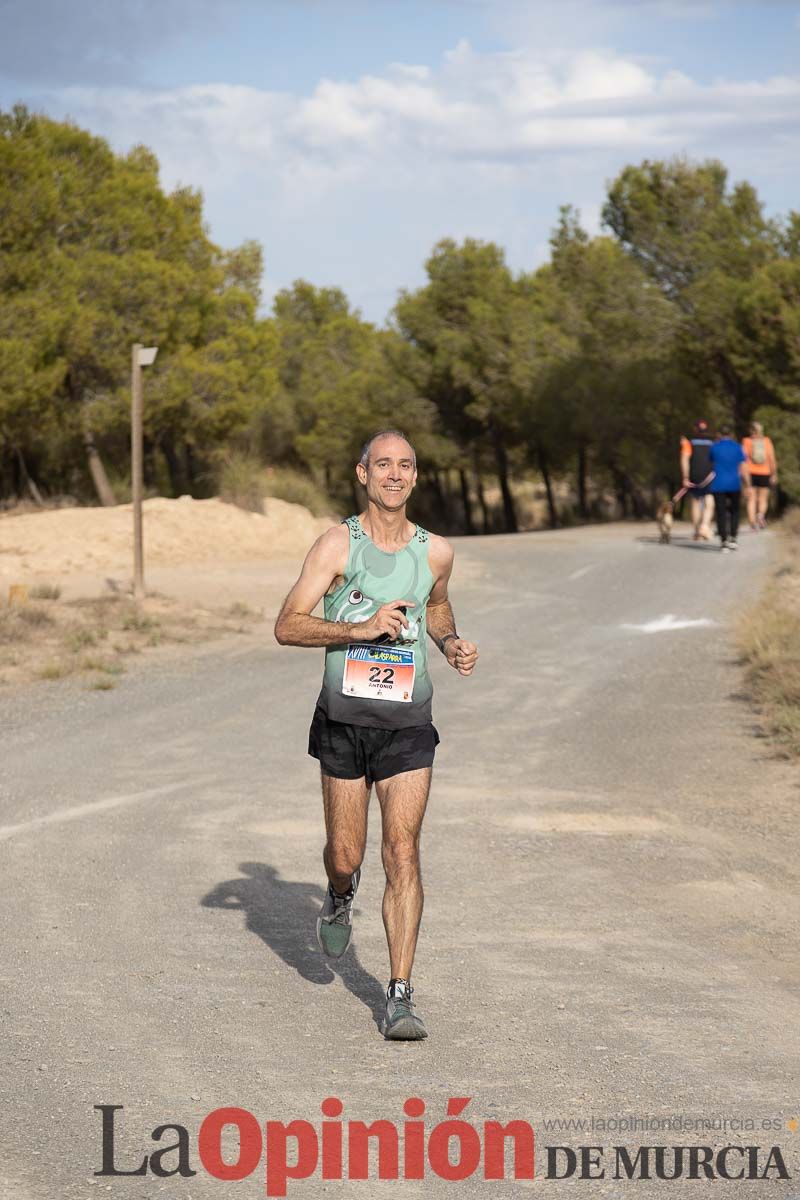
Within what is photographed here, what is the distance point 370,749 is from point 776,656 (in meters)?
9.70

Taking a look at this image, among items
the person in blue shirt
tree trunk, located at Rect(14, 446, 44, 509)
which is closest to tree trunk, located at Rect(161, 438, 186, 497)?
tree trunk, located at Rect(14, 446, 44, 509)

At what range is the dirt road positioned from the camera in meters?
4.88

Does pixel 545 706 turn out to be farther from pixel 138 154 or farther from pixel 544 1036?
pixel 138 154

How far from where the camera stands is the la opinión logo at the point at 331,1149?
4402 millimetres

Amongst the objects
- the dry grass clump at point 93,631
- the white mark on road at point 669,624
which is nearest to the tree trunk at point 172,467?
the dry grass clump at point 93,631

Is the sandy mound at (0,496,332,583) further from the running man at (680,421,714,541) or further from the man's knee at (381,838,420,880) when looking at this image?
the man's knee at (381,838,420,880)

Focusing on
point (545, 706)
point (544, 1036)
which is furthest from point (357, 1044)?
point (545, 706)

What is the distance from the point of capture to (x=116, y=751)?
1194 centimetres

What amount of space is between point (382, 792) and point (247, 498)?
27937 mm

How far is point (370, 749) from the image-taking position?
222 inches

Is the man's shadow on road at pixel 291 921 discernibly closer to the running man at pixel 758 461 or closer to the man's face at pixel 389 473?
the man's face at pixel 389 473

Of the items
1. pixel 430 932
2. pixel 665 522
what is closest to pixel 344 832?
pixel 430 932

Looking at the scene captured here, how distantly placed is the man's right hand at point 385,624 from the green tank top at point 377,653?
10cm

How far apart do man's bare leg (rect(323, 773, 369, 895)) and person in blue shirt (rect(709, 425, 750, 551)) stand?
73.1 ft
